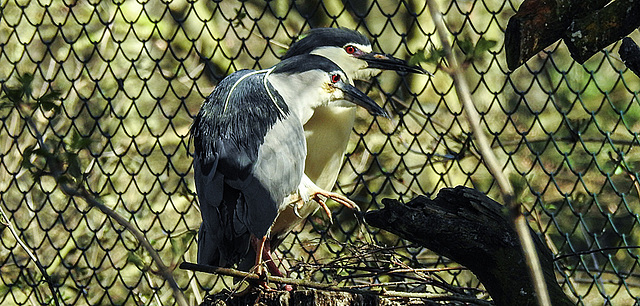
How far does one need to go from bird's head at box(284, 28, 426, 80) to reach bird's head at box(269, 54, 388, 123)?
1.39 feet

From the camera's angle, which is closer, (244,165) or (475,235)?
(475,235)

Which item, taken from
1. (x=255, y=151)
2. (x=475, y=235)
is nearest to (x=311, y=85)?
(x=255, y=151)

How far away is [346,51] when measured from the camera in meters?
2.95

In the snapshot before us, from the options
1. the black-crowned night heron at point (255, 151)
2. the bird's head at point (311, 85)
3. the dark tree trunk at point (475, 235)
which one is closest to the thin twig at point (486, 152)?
the dark tree trunk at point (475, 235)

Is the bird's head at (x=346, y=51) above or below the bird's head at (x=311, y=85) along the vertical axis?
above

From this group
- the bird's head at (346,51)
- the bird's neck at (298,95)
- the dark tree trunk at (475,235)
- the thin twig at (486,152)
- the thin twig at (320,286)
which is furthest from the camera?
the bird's head at (346,51)

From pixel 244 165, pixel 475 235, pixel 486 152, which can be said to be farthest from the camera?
pixel 244 165

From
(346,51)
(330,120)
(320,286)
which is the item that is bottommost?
(320,286)

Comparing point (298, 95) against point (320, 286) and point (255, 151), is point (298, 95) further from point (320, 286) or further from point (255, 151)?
point (320, 286)

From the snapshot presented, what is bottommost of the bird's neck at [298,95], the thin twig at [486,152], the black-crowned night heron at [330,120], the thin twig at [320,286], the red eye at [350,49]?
the thin twig at [486,152]

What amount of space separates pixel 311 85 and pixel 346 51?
0.58m

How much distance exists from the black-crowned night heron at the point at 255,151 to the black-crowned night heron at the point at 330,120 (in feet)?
0.54

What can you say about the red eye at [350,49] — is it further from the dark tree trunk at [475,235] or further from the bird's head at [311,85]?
the dark tree trunk at [475,235]

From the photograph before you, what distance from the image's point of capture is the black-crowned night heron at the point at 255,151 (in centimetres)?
221
